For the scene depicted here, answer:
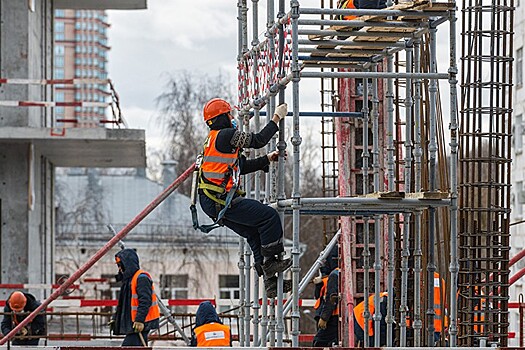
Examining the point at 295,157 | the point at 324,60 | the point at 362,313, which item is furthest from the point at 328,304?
the point at 295,157

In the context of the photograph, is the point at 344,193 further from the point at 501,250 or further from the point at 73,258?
the point at 73,258

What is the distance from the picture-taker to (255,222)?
13.0 metres

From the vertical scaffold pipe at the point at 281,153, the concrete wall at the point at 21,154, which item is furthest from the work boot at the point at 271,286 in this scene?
the concrete wall at the point at 21,154

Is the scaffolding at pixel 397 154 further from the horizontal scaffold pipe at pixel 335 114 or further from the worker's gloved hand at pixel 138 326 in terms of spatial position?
the worker's gloved hand at pixel 138 326

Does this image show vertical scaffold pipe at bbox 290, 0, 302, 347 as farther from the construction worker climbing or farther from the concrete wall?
the concrete wall

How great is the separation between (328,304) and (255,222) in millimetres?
4863

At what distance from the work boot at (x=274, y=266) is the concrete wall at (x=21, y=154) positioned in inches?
544

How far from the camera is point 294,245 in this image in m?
12.2

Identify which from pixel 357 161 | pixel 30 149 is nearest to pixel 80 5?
pixel 30 149

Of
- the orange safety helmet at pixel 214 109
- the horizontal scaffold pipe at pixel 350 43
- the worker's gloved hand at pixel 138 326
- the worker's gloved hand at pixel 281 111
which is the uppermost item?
the horizontal scaffold pipe at pixel 350 43

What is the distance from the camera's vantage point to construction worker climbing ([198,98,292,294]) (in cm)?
1298

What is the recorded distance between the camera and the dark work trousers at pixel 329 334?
59.0ft

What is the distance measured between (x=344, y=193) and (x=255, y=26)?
2.87 metres

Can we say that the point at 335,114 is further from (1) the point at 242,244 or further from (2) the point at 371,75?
(2) the point at 371,75
